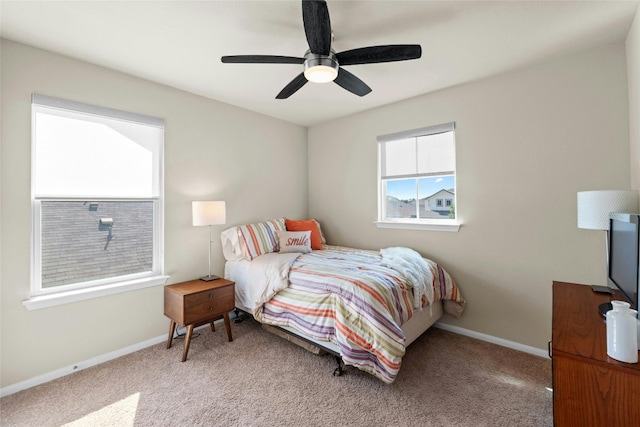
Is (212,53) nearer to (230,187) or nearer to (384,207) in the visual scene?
(230,187)

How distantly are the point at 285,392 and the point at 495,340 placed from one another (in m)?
2.09

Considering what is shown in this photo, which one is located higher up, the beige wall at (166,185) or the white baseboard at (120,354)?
the beige wall at (166,185)

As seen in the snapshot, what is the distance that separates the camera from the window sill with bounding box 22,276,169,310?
84.6 inches

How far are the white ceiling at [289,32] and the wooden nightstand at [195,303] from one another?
6.58 ft

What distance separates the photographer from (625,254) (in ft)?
4.57

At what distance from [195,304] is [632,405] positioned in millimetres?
2663

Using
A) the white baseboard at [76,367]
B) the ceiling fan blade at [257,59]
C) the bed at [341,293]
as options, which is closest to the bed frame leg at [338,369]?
the bed at [341,293]

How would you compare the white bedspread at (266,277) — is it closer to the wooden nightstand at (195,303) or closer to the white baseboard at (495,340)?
the wooden nightstand at (195,303)

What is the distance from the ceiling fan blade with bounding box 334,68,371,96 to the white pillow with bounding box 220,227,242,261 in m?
1.98

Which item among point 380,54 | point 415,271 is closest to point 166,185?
point 380,54

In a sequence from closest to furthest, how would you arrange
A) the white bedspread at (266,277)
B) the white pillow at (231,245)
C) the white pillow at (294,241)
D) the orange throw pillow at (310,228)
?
the white bedspread at (266,277)
the white pillow at (231,245)
the white pillow at (294,241)
the orange throw pillow at (310,228)

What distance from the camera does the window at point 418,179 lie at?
3.09m

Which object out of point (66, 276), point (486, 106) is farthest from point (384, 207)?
point (66, 276)

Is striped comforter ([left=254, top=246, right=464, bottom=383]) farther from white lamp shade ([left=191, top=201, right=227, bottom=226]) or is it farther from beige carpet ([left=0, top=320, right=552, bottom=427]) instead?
white lamp shade ([left=191, top=201, right=227, bottom=226])
